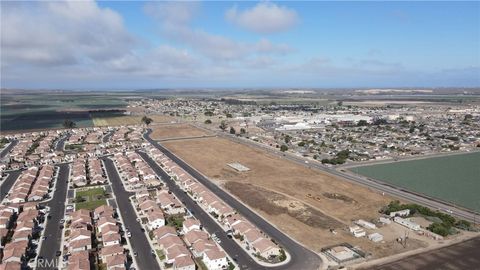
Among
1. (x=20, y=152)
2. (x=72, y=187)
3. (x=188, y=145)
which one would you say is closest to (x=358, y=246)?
(x=72, y=187)

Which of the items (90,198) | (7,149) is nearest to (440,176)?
(90,198)

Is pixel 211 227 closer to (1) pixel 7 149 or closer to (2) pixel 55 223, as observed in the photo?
(2) pixel 55 223

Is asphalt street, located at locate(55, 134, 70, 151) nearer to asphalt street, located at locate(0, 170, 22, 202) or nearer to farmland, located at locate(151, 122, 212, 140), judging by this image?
asphalt street, located at locate(0, 170, 22, 202)

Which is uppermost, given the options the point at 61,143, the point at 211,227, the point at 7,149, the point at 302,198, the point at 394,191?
the point at 394,191

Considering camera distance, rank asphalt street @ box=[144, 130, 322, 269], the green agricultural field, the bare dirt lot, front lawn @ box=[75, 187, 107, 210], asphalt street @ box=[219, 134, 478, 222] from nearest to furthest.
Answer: asphalt street @ box=[144, 130, 322, 269], asphalt street @ box=[219, 134, 478, 222], front lawn @ box=[75, 187, 107, 210], the green agricultural field, the bare dirt lot

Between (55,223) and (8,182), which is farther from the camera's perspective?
(8,182)

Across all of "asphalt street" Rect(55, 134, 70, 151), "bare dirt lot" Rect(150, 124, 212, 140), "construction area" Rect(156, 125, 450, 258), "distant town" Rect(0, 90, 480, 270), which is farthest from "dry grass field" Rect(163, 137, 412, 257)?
"asphalt street" Rect(55, 134, 70, 151)
